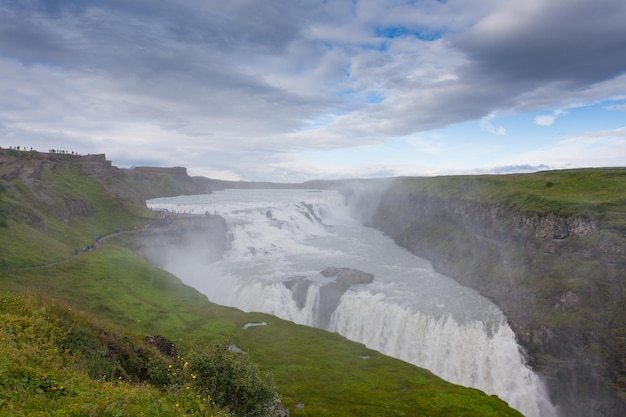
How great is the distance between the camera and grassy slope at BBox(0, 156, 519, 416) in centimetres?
2906

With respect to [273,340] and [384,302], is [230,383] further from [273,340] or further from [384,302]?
[384,302]

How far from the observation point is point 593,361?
136 ft

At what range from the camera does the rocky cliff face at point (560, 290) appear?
41.1 metres

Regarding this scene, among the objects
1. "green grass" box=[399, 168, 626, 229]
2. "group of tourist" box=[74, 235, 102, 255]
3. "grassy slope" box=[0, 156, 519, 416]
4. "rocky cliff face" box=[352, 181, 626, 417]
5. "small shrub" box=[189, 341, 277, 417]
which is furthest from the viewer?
"group of tourist" box=[74, 235, 102, 255]

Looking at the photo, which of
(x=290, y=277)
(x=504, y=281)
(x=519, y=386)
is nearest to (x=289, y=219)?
(x=290, y=277)

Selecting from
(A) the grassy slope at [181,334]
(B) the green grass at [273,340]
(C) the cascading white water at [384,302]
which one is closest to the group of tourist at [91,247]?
(A) the grassy slope at [181,334]

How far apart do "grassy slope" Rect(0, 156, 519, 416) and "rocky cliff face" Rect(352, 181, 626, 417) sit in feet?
53.6

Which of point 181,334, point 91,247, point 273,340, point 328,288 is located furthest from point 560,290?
point 91,247

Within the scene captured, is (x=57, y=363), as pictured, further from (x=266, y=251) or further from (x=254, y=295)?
(x=266, y=251)

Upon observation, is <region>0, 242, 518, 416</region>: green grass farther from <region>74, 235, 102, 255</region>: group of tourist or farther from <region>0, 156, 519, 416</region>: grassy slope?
<region>74, 235, 102, 255</region>: group of tourist

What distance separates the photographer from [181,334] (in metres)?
41.1

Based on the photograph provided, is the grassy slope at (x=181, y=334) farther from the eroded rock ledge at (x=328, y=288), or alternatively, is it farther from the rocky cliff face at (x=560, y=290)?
the rocky cliff face at (x=560, y=290)

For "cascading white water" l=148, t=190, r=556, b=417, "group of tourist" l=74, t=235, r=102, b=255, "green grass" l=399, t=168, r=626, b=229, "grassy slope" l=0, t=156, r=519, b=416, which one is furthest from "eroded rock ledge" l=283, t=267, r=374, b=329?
"group of tourist" l=74, t=235, r=102, b=255

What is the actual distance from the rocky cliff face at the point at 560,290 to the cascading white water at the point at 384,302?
100.0 inches
